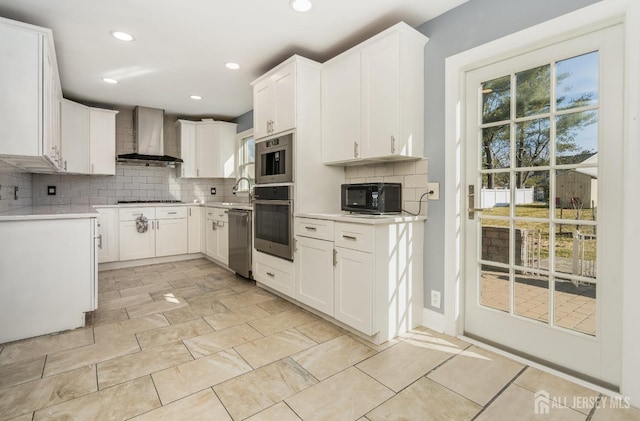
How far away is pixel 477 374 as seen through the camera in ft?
5.84

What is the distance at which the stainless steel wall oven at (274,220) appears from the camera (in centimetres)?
286

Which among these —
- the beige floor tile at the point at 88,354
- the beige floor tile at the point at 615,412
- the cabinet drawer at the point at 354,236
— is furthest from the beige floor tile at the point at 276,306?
the beige floor tile at the point at 615,412

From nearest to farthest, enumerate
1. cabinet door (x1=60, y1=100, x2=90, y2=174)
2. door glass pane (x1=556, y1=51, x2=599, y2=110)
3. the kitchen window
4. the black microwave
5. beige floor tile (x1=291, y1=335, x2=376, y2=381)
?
1. door glass pane (x1=556, y1=51, x2=599, y2=110)
2. beige floor tile (x1=291, y1=335, x2=376, y2=381)
3. the black microwave
4. cabinet door (x1=60, y1=100, x2=90, y2=174)
5. the kitchen window

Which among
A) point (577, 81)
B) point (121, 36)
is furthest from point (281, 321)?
point (121, 36)

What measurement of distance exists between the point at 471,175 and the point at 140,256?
4.45 meters

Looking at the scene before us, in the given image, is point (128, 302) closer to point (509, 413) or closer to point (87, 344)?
point (87, 344)

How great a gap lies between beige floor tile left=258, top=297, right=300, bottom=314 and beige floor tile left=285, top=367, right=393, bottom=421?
110cm

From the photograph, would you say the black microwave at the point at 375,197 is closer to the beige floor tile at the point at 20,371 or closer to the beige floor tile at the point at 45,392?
the beige floor tile at the point at 45,392

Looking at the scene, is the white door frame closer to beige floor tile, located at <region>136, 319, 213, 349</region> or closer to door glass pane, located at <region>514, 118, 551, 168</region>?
door glass pane, located at <region>514, 118, 551, 168</region>

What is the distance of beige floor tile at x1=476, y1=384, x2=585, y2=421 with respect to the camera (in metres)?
1.43

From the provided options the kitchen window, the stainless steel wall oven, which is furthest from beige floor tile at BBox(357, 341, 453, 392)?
the kitchen window

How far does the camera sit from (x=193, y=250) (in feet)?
16.3

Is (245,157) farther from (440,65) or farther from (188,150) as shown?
(440,65)

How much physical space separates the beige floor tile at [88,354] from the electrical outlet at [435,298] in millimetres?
2116
